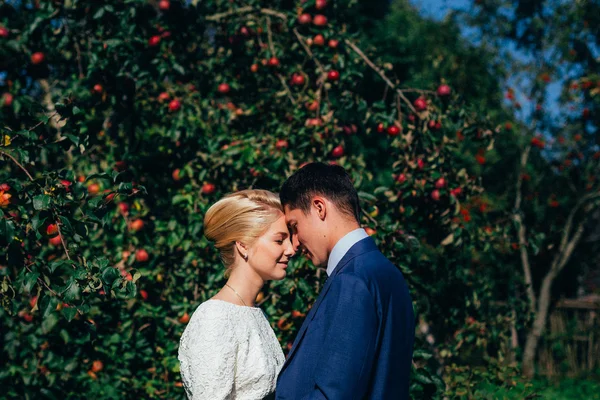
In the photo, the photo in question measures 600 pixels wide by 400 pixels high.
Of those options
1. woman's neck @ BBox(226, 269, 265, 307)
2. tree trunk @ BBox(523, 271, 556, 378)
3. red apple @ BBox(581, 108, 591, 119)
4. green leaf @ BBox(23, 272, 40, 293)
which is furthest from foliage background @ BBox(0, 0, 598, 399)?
red apple @ BBox(581, 108, 591, 119)

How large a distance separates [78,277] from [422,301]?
76.4 inches

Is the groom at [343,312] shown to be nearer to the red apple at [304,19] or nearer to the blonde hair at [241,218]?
the blonde hair at [241,218]

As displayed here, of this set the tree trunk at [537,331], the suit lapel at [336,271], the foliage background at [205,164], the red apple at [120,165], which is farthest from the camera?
Answer: the tree trunk at [537,331]

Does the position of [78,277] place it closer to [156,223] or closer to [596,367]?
[156,223]

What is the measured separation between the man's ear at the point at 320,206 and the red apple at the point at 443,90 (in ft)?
6.58

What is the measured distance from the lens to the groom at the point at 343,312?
5.37 feet

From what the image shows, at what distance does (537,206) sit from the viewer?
9359mm

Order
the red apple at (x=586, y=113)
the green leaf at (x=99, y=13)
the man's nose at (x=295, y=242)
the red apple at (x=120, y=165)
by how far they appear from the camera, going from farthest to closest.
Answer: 1. the red apple at (x=586, y=113)
2. the green leaf at (x=99, y=13)
3. the red apple at (x=120, y=165)
4. the man's nose at (x=295, y=242)

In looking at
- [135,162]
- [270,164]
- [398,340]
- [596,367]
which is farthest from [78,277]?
[596,367]

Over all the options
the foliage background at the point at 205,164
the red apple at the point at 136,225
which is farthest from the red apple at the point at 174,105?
the red apple at the point at 136,225

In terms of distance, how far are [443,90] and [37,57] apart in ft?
8.80

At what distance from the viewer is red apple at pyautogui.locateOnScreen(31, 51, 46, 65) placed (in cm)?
400

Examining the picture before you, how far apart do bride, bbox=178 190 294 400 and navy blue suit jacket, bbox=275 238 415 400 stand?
10.5 inches

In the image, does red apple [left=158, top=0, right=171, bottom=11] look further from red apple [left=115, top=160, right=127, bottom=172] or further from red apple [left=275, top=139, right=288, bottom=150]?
red apple [left=275, top=139, right=288, bottom=150]
